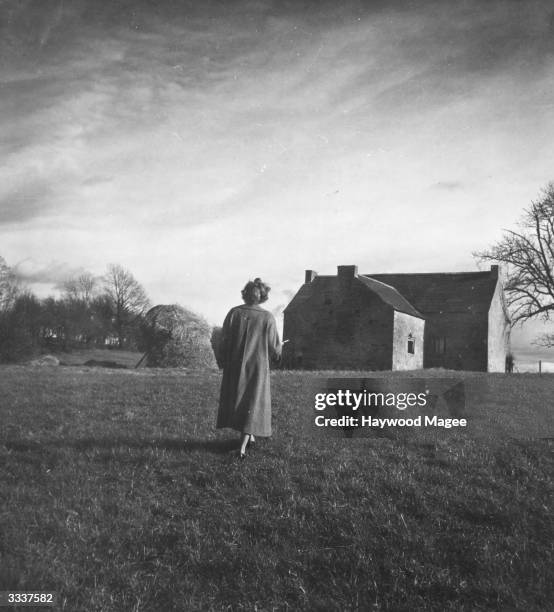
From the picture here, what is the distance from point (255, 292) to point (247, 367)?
41.1 inches

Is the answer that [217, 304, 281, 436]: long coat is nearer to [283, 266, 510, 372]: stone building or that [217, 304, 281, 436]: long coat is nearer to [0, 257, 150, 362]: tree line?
[0, 257, 150, 362]: tree line

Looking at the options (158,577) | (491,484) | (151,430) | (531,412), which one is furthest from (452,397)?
(158,577)

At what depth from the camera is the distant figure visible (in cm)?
706

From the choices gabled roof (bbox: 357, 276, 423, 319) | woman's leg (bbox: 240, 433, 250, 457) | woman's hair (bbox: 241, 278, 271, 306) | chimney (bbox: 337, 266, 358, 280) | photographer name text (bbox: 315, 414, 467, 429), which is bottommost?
woman's leg (bbox: 240, 433, 250, 457)

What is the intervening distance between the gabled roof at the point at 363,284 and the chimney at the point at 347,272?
14.2 inches

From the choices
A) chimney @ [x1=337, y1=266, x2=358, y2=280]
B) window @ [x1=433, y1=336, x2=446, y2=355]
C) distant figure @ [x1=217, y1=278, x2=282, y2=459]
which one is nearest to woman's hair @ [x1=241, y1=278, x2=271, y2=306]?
distant figure @ [x1=217, y1=278, x2=282, y2=459]

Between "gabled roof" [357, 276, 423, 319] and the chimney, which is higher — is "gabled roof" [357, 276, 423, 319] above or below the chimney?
below

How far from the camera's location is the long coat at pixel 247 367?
7055mm

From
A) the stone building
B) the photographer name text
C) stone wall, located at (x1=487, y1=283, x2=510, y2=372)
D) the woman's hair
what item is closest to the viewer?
the woman's hair

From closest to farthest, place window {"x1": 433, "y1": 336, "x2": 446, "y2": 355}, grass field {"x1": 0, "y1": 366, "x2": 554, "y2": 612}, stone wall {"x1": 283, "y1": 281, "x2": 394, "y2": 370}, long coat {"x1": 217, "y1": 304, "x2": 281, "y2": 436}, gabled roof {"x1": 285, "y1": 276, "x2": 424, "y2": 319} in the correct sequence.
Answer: grass field {"x1": 0, "y1": 366, "x2": 554, "y2": 612}, long coat {"x1": 217, "y1": 304, "x2": 281, "y2": 436}, stone wall {"x1": 283, "y1": 281, "x2": 394, "y2": 370}, gabled roof {"x1": 285, "y1": 276, "x2": 424, "y2": 319}, window {"x1": 433, "y1": 336, "x2": 446, "y2": 355}

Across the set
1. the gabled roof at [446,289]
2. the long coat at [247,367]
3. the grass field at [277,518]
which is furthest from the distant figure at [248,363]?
the gabled roof at [446,289]

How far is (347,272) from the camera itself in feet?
122

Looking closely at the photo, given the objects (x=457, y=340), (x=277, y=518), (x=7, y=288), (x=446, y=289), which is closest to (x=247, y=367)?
(x=277, y=518)

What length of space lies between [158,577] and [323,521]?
1.77 meters
